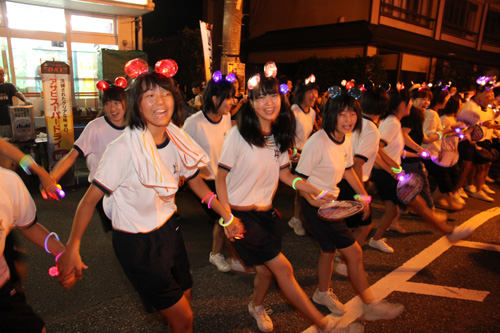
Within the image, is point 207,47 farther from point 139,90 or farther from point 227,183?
point 139,90

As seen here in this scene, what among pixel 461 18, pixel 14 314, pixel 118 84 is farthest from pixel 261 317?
pixel 461 18

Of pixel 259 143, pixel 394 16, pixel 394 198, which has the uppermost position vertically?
pixel 394 16

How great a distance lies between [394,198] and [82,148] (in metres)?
3.55

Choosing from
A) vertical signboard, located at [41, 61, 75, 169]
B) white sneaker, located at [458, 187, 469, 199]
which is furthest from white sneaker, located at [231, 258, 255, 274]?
white sneaker, located at [458, 187, 469, 199]

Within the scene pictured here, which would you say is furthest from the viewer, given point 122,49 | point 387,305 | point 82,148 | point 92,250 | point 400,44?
point 400,44

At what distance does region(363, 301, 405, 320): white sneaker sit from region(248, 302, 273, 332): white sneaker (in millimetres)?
826

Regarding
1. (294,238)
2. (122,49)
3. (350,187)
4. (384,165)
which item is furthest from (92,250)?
(122,49)

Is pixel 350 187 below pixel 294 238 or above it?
above

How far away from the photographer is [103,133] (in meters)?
3.49

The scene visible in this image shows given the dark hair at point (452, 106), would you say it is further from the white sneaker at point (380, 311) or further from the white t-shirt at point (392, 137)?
the white sneaker at point (380, 311)

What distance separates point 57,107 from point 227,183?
5268mm

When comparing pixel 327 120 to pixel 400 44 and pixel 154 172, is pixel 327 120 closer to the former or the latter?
pixel 154 172

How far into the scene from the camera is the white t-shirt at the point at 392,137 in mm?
4145

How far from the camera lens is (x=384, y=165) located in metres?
3.98
